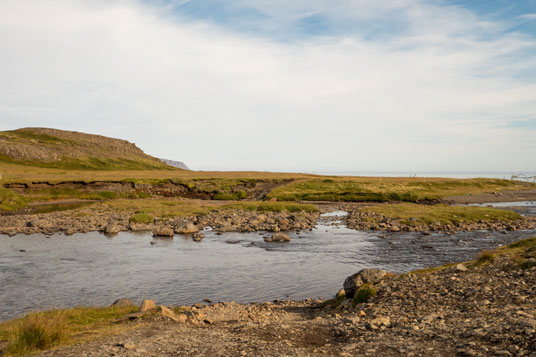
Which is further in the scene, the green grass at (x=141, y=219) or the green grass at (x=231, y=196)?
the green grass at (x=231, y=196)

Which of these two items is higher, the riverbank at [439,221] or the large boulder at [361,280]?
the large boulder at [361,280]

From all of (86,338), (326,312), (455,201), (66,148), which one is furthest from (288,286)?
(66,148)

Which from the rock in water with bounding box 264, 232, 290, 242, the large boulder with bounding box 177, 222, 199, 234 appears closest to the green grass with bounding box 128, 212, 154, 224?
the large boulder with bounding box 177, 222, 199, 234

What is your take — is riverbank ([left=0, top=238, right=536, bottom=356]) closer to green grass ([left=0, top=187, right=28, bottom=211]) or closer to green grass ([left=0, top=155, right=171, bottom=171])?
green grass ([left=0, top=187, right=28, bottom=211])

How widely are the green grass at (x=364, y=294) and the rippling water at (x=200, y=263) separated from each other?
5.18 m

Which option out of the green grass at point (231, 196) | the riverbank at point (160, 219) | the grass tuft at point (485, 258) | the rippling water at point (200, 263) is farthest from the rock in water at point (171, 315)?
the green grass at point (231, 196)

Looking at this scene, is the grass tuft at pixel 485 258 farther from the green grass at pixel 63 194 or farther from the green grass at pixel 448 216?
the green grass at pixel 63 194

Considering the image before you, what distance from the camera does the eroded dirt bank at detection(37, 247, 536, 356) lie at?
10719 mm

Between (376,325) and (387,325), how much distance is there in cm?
36

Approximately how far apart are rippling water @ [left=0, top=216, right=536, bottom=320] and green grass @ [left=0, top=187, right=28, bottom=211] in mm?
24269

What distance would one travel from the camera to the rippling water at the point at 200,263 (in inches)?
841

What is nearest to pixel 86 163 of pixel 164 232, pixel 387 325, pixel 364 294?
pixel 164 232

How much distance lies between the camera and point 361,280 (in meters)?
17.9

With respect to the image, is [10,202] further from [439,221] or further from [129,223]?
[439,221]
